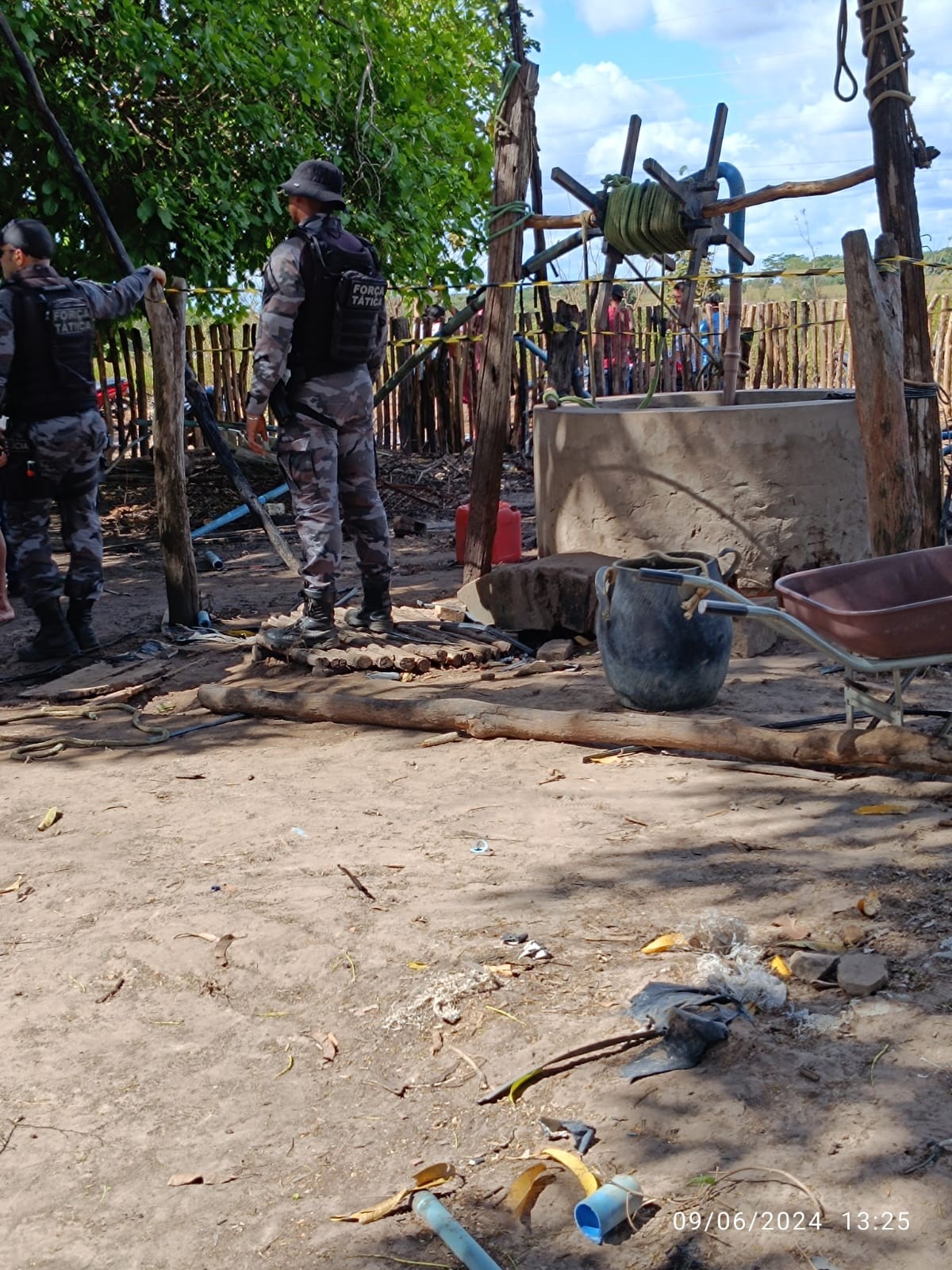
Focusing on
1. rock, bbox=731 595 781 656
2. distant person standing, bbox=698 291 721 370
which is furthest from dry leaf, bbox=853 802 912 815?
distant person standing, bbox=698 291 721 370

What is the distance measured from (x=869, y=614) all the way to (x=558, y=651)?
8.71 ft

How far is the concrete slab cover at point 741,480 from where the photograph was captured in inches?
274

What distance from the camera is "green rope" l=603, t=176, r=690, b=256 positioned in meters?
7.07

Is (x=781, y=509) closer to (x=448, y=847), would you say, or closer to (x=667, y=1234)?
(x=448, y=847)

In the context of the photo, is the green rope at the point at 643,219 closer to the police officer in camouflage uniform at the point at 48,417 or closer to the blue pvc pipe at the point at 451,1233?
the police officer in camouflage uniform at the point at 48,417

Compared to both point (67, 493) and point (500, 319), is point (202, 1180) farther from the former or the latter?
point (500, 319)

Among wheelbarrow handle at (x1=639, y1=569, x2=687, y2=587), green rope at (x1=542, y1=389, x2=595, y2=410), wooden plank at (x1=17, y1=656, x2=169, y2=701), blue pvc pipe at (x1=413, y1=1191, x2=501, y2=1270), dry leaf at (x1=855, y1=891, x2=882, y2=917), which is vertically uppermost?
green rope at (x1=542, y1=389, x2=595, y2=410)

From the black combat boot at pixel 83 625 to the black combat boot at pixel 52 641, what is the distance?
0.09 metres

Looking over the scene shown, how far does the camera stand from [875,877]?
146 inches

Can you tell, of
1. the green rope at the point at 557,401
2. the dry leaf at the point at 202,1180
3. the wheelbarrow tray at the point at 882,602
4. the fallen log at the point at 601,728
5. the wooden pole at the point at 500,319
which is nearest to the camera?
the dry leaf at the point at 202,1180

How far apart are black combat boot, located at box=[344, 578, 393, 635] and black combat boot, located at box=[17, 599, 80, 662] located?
1.60 metres

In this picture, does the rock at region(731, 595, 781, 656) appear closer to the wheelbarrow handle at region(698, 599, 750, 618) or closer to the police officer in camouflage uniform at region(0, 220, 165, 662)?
the wheelbarrow handle at region(698, 599, 750, 618)

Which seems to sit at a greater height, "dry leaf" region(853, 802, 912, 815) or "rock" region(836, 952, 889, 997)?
"dry leaf" region(853, 802, 912, 815)
